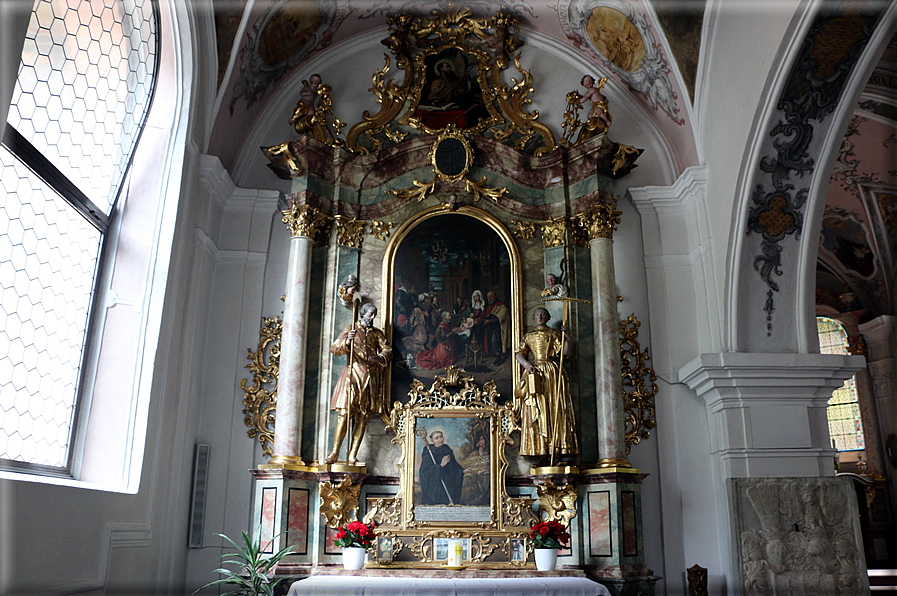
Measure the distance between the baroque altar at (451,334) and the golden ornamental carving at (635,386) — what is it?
2 cm

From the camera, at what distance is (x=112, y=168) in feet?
Result: 21.8

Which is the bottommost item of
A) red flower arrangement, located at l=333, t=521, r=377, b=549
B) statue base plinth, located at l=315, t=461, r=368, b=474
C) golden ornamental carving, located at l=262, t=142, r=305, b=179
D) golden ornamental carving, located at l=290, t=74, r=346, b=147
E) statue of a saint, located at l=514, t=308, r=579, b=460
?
red flower arrangement, located at l=333, t=521, r=377, b=549

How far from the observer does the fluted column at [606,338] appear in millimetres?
7453

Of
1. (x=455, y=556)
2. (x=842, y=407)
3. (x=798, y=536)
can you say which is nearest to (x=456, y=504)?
(x=455, y=556)

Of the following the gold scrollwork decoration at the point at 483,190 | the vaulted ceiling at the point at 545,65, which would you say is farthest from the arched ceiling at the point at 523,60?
the gold scrollwork decoration at the point at 483,190

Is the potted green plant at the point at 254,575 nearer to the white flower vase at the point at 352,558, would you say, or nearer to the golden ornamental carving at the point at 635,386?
the white flower vase at the point at 352,558

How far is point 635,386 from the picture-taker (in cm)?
803

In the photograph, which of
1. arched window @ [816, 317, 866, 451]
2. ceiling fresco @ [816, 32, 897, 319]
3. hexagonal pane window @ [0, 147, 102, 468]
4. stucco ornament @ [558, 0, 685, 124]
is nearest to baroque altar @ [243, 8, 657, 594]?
stucco ornament @ [558, 0, 685, 124]

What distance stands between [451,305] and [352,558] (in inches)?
107

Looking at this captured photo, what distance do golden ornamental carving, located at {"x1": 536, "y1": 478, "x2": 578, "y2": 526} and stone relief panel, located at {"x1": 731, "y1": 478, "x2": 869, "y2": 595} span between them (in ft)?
4.90

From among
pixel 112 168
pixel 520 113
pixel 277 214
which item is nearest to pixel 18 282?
pixel 112 168

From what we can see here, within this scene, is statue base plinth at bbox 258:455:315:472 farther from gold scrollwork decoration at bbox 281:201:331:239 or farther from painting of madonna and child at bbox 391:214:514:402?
gold scrollwork decoration at bbox 281:201:331:239

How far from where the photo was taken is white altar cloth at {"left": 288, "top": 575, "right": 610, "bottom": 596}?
633cm

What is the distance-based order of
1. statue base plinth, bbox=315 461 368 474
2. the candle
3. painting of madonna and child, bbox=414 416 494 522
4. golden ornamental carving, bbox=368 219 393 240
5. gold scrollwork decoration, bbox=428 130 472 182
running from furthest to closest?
1. gold scrollwork decoration, bbox=428 130 472 182
2. golden ornamental carving, bbox=368 219 393 240
3. painting of madonna and child, bbox=414 416 494 522
4. statue base plinth, bbox=315 461 368 474
5. the candle
